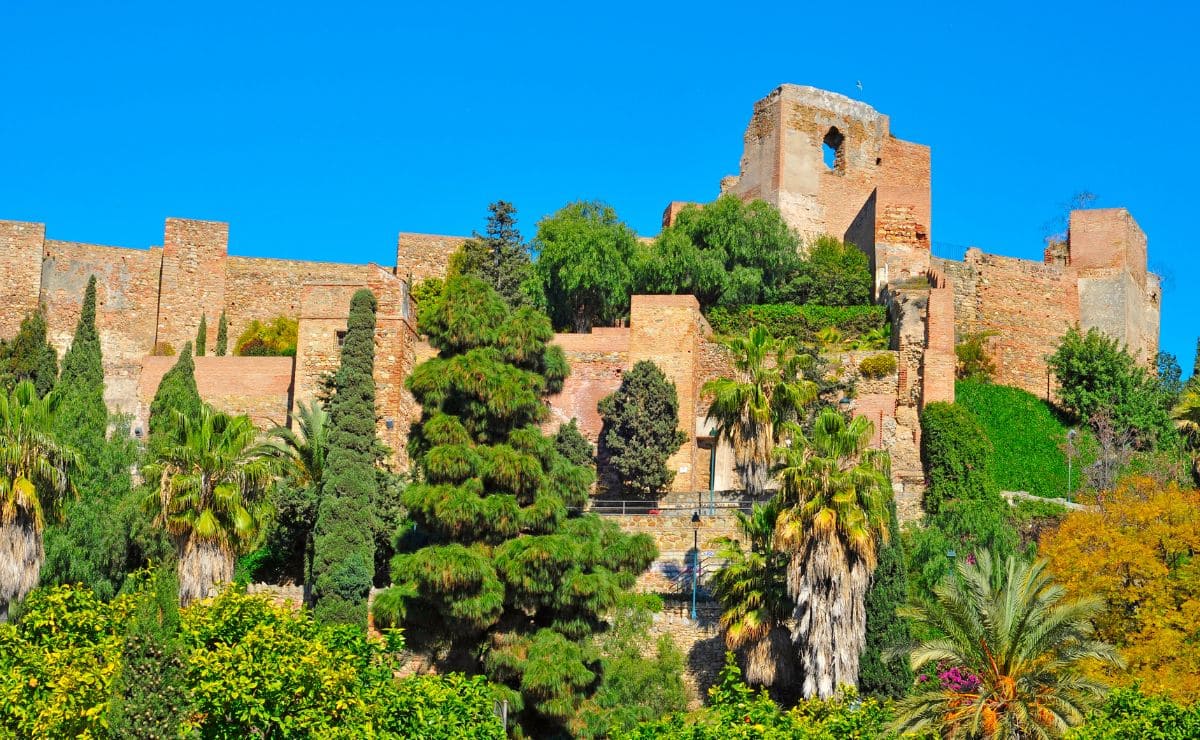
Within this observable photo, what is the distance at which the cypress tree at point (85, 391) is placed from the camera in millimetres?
34219

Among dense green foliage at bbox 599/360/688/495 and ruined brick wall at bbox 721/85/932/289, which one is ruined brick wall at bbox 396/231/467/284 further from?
dense green foliage at bbox 599/360/688/495

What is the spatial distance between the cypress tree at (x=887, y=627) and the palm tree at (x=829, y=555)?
428 millimetres

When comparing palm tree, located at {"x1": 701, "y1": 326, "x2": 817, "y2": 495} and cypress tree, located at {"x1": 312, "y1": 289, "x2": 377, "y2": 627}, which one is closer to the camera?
cypress tree, located at {"x1": 312, "y1": 289, "x2": 377, "y2": 627}

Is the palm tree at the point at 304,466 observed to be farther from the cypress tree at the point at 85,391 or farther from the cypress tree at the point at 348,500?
the cypress tree at the point at 85,391

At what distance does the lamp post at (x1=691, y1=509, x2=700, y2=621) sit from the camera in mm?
32750

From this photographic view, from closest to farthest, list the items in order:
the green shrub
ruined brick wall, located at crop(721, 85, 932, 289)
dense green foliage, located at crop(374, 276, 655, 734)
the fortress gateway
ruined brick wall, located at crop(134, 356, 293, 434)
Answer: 1. dense green foliage, located at crop(374, 276, 655, 734)
2. the fortress gateway
3. the green shrub
4. ruined brick wall, located at crop(134, 356, 293, 434)
5. ruined brick wall, located at crop(721, 85, 932, 289)

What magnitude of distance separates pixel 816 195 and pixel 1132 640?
24.5m

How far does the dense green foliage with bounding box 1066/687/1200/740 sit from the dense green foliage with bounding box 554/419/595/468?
15085mm

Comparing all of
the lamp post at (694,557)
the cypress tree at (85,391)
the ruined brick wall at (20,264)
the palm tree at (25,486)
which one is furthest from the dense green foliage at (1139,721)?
the ruined brick wall at (20,264)

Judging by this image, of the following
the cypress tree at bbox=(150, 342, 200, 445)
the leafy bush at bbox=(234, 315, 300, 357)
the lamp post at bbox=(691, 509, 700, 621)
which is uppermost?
the leafy bush at bbox=(234, 315, 300, 357)

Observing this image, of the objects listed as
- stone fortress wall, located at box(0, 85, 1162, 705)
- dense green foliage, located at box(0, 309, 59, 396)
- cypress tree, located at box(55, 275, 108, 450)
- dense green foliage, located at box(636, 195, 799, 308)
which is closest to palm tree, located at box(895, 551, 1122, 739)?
stone fortress wall, located at box(0, 85, 1162, 705)

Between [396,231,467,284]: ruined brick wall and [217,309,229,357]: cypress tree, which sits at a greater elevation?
[396,231,467,284]: ruined brick wall

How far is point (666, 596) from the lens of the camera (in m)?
33.2

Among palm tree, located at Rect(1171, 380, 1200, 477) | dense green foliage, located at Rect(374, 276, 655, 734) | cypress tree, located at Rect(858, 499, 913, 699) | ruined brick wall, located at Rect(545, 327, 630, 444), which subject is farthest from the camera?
ruined brick wall, located at Rect(545, 327, 630, 444)
